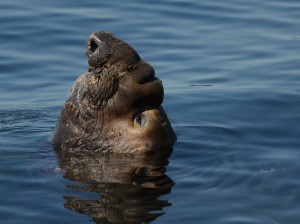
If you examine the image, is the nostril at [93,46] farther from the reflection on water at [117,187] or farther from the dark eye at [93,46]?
the reflection on water at [117,187]

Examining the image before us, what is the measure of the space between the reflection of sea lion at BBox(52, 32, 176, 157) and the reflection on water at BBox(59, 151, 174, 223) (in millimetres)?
120

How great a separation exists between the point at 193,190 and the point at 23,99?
4.59m

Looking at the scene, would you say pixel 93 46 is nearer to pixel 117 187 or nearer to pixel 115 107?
pixel 115 107

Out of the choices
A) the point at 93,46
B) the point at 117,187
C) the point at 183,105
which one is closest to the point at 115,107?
the point at 93,46

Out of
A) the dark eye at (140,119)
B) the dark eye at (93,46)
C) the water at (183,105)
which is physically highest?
the dark eye at (93,46)

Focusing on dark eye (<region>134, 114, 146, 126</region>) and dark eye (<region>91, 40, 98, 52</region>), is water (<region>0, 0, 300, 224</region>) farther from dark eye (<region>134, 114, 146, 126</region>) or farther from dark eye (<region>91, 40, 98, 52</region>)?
dark eye (<region>91, 40, 98, 52</region>)

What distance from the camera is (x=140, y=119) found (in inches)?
352

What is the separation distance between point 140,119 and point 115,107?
9.6 inches

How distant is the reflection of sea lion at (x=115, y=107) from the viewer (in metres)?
8.79

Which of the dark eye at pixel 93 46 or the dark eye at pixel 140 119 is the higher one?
the dark eye at pixel 93 46

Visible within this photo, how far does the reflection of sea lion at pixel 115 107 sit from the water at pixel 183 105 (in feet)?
1.08

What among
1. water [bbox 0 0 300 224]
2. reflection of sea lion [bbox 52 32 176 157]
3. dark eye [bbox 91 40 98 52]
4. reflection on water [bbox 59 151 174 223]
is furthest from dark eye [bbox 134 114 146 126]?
dark eye [bbox 91 40 98 52]

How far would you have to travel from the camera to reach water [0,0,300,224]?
822 cm

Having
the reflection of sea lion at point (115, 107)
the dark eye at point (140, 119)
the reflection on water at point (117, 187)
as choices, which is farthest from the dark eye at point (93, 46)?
the reflection on water at point (117, 187)
